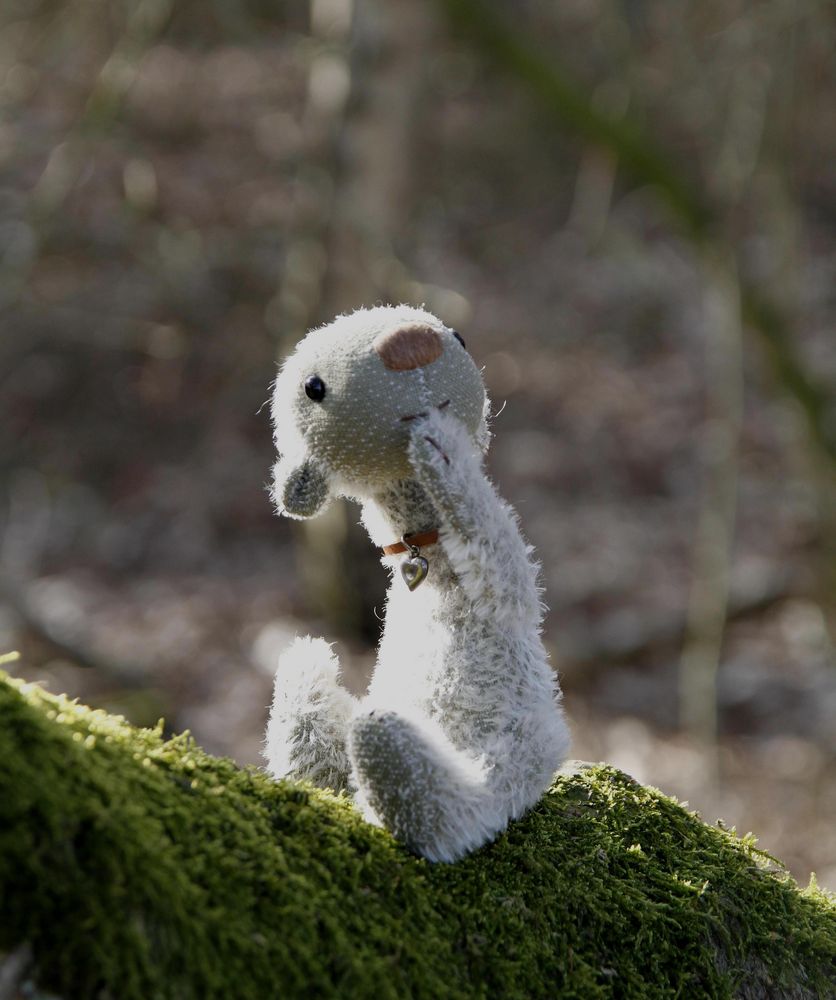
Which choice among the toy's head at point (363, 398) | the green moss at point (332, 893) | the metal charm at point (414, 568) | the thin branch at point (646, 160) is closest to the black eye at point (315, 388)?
the toy's head at point (363, 398)

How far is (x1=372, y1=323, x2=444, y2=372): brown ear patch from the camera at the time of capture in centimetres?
179

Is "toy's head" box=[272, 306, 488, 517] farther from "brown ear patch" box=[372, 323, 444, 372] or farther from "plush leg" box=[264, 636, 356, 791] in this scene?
"plush leg" box=[264, 636, 356, 791]

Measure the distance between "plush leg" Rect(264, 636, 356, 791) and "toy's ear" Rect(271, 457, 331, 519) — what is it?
11.0 inches

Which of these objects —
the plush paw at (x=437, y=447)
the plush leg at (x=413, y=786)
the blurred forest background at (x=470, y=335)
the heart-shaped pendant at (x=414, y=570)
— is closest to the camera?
the plush leg at (x=413, y=786)

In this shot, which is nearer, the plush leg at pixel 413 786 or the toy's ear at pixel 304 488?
the plush leg at pixel 413 786

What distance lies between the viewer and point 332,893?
4.88 ft

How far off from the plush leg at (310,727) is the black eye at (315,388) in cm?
48

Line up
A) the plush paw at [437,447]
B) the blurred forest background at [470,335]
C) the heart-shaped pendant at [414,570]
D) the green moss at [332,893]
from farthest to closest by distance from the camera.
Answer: the blurred forest background at [470,335] → the heart-shaped pendant at [414,570] → the plush paw at [437,447] → the green moss at [332,893]

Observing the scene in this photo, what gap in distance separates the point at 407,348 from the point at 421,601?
444 mm

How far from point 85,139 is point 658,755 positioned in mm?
4277

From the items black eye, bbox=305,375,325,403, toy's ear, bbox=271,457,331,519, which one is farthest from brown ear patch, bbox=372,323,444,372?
toy's ear, bbox=271,457,331,519

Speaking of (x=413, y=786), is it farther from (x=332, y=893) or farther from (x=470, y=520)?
(x=470, y=520)

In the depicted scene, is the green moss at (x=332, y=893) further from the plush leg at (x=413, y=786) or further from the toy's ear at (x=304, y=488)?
the toy's ear at (x=304, y=488)

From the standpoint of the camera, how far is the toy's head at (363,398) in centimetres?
178
